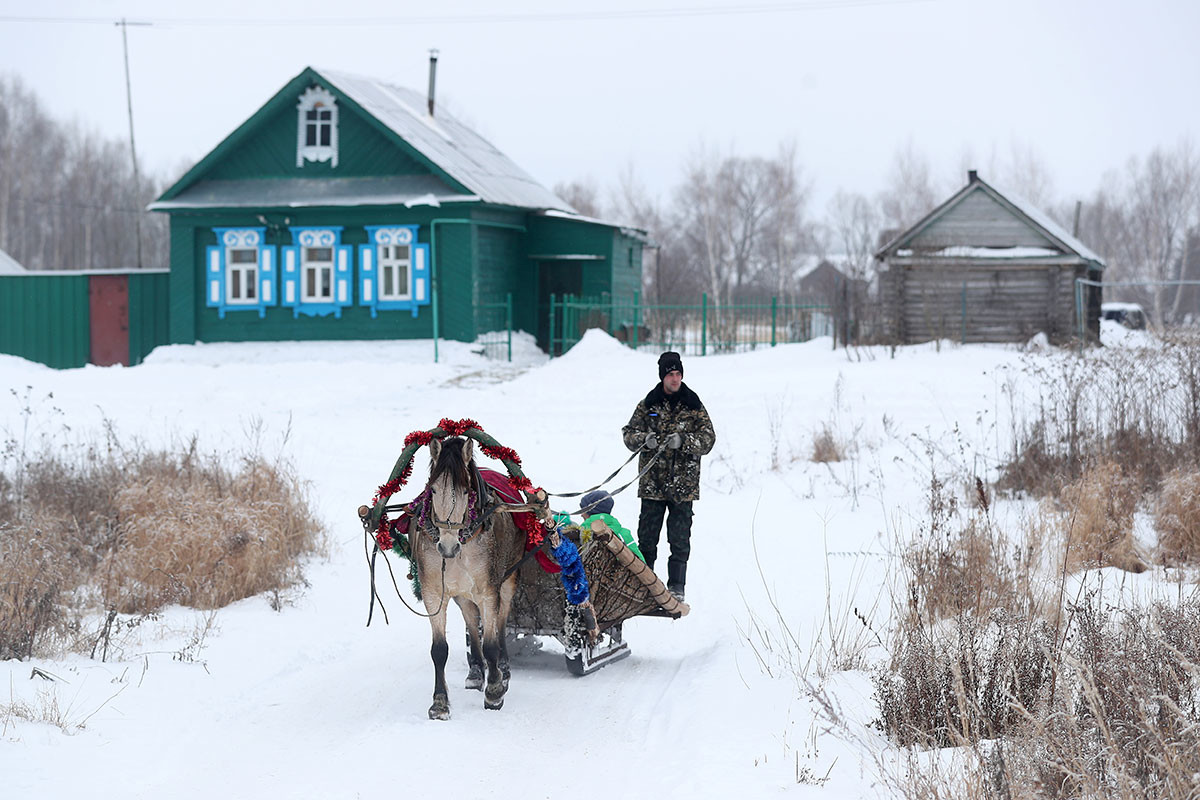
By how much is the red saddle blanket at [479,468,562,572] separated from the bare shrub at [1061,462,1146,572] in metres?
3.62

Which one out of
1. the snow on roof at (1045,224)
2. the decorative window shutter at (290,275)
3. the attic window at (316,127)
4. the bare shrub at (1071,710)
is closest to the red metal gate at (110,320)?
the decorative window shutter at (290,275)

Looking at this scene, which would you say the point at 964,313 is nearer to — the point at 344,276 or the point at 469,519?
the point at 344,276

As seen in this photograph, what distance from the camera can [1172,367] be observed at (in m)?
12.0

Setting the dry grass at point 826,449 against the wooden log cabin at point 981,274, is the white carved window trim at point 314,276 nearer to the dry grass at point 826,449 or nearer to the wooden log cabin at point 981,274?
the wooden log cabin at point 981,274

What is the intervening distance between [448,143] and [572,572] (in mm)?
25946

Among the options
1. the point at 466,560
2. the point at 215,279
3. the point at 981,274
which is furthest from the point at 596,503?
the point at 215,279

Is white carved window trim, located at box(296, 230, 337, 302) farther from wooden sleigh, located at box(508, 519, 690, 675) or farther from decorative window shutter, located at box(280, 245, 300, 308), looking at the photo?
wooden sleigh, located at box(508, 519, 690, 675)

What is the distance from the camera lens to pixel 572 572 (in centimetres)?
712

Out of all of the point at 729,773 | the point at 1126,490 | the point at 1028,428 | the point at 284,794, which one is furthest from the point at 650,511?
the point at 1028,428

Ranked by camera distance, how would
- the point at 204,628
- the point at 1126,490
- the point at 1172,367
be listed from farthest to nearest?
the point at 1172,367 → the point at 1126,490 → the point at 204,628

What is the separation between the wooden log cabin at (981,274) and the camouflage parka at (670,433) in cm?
2117

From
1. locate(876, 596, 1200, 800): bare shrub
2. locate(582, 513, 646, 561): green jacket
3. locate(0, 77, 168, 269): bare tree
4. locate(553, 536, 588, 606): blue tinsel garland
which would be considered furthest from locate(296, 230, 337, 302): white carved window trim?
locate(0, 77, 168, 269): bare tree

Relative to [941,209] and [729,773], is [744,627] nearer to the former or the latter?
[729,773]

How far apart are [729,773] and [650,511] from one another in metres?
3.14
